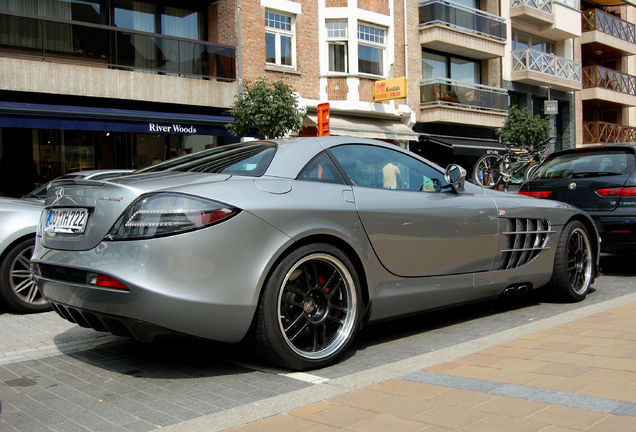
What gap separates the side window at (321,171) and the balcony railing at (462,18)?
2043 centimetres

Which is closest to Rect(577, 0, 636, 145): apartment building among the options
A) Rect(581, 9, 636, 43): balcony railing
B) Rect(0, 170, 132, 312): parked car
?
Rect(581, 9, 636, 43): balcony railing

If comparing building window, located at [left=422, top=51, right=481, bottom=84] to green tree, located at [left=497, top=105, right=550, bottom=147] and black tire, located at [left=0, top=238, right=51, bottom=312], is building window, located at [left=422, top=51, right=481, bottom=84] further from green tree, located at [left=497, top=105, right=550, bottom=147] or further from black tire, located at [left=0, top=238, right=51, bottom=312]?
black tire, located at [left=0, top=238, right=51, bottom=312]

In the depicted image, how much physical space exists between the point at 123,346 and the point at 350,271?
180 centimetres

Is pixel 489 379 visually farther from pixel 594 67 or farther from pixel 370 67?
pixel 594 67

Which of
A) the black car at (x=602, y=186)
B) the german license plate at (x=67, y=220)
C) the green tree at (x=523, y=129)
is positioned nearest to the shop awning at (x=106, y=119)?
the black car at (x=602, y=186)

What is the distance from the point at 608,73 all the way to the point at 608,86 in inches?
27.3

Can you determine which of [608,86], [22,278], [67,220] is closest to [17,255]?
[22,278]

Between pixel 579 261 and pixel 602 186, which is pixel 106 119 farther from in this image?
pixel 579 261

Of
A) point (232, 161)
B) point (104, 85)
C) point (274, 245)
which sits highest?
point (104, 85)

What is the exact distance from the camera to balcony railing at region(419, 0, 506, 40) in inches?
904

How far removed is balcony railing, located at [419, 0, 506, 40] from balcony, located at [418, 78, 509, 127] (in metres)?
2.26

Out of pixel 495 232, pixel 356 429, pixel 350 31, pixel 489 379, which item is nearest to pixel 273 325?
pixel 356 429

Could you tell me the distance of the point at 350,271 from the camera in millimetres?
3859

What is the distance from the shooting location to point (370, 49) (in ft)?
69.9
